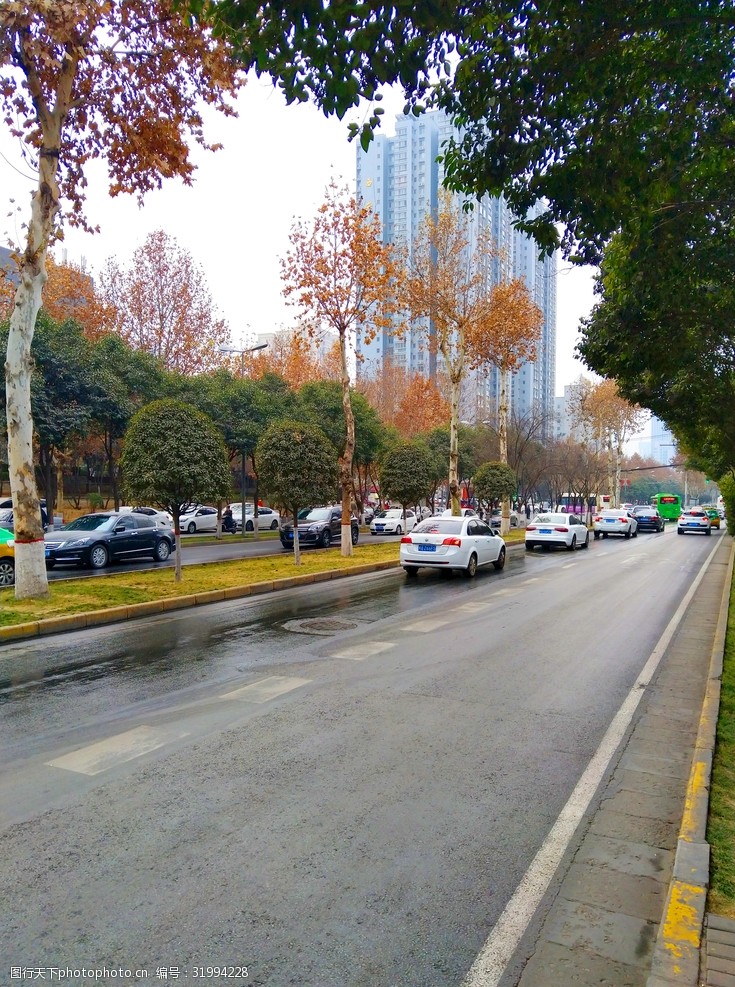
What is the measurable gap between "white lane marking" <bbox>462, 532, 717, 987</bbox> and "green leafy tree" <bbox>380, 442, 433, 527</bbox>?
72.4 ft

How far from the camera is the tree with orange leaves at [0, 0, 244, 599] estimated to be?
36.2 ft

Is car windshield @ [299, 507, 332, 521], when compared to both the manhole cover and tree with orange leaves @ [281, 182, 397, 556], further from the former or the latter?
the manhole cover

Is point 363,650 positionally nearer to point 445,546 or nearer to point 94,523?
point 445,546

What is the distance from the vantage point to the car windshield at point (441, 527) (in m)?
17.6

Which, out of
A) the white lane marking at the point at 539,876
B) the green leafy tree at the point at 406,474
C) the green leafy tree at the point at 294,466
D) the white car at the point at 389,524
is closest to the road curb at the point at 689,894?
the white lane marking at the point at 539,876

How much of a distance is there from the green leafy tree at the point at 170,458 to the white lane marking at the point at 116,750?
891 centimetres

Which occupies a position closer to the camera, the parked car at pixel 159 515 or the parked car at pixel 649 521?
the parked car at pixel 159 515

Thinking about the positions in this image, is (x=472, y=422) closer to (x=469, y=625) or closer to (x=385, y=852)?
(x=469, y=625)

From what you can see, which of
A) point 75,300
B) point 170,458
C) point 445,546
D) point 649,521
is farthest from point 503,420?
point 75,300

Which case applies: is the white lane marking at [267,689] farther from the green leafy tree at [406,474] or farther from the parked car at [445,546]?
the green leafy tree at [406,474]

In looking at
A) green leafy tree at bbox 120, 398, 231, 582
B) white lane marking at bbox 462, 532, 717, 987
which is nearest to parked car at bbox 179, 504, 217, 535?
green leafy tree at bbox 120, 398, 231, 582

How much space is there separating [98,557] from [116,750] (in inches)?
571

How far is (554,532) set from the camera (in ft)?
88.4

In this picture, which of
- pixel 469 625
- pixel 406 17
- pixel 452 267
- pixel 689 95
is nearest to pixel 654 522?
pixel 452 267
